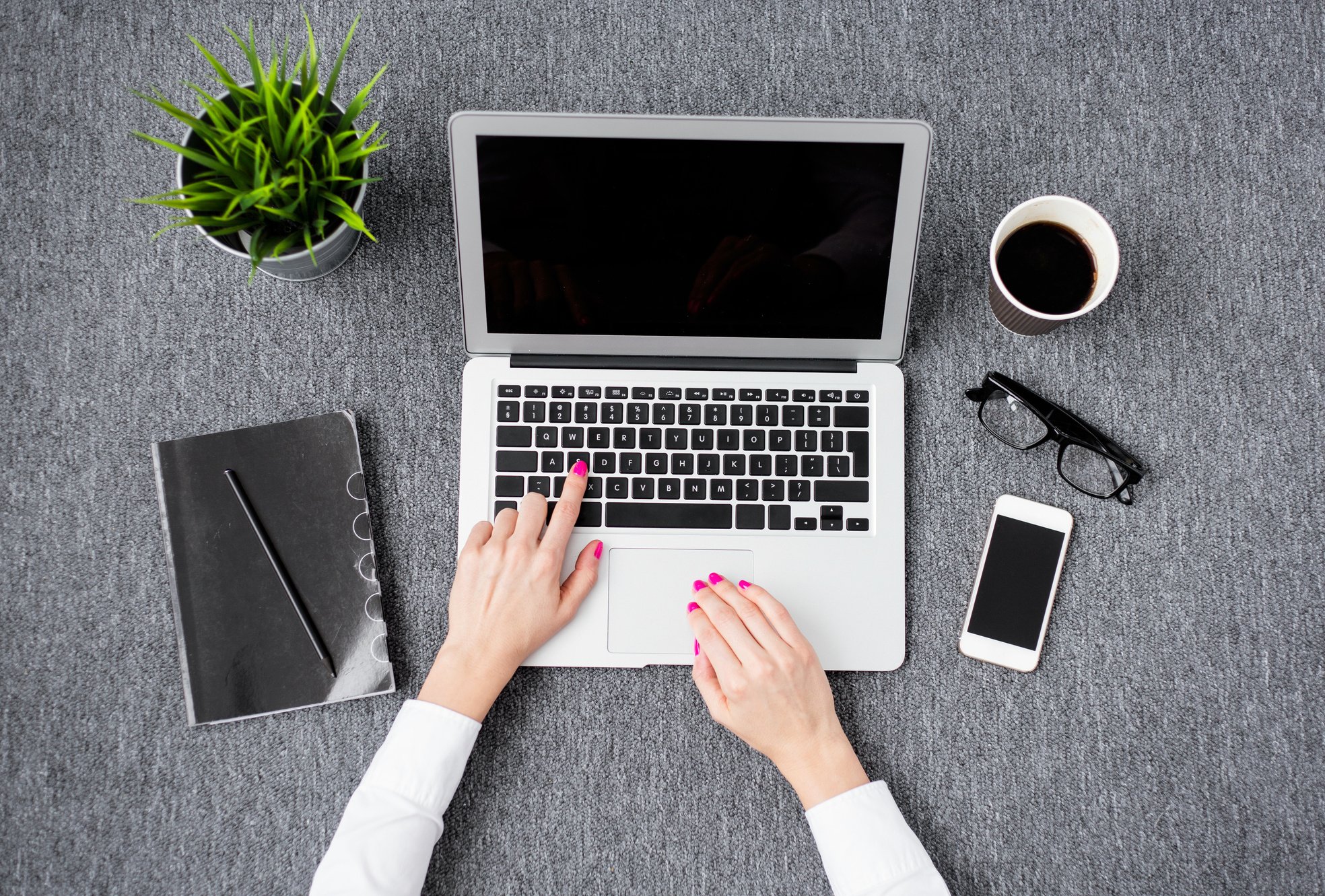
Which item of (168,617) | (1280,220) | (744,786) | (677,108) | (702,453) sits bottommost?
(744,786)

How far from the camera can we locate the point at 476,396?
707 mm

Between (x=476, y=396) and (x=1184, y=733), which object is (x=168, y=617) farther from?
(x=1184, y=733)

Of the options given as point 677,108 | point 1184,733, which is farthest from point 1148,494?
point 677,108

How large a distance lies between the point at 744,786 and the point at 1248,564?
49 centimetres

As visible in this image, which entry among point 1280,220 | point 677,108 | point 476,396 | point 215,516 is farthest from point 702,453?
point 1280,220

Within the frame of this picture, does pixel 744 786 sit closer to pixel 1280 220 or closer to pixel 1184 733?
pixel 1184 733

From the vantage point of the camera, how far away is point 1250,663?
71cm

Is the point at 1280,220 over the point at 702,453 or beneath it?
over

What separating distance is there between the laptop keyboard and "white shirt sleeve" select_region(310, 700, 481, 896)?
0.19m

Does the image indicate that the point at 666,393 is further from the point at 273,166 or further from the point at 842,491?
the point at 273,166

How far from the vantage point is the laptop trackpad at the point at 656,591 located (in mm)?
691

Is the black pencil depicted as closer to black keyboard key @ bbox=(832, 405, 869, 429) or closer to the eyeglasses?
black keyboard key @ bbox=(832, 405, 869, 429)

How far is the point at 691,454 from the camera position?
71 cm

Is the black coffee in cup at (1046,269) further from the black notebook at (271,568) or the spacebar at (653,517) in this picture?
the black notebook at (271,568)
